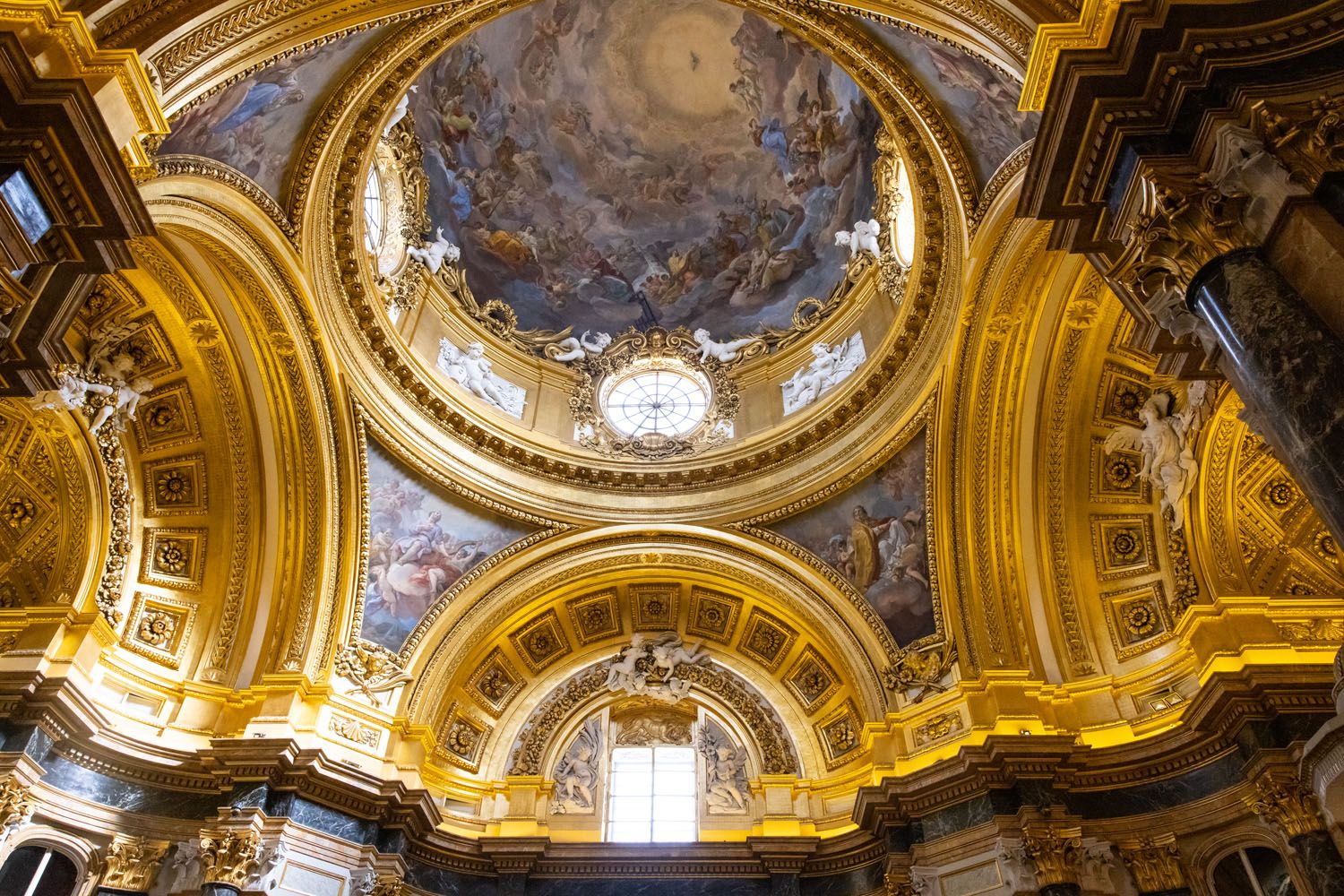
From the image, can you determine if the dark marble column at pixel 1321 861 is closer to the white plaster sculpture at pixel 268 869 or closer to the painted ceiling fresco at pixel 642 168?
the white plaster sculpture at pixel 268 869

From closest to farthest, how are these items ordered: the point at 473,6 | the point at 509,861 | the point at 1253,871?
the point at 1253,871 < the point at 473,6 < the point at 509,861

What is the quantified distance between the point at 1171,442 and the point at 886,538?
174 inches

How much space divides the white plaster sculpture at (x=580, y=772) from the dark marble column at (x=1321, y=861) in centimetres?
975

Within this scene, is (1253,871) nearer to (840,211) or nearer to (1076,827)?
(1076,827)

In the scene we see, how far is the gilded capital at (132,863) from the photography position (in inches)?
453

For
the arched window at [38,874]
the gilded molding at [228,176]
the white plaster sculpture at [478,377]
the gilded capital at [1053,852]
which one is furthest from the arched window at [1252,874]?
the gilded molding at [228,176]

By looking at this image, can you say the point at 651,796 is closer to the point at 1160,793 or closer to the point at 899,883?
the point at 899,883

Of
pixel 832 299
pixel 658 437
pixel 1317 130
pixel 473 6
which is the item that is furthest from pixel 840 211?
pixel 1317 130

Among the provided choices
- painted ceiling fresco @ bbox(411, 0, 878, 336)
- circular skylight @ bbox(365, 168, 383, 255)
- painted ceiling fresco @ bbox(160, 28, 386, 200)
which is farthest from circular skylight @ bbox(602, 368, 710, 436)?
painted ceiling fresco @ bbox(160, 28, 386, 200)

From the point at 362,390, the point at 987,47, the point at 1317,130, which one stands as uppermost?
the point at 362,390

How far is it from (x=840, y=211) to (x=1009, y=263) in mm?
6059

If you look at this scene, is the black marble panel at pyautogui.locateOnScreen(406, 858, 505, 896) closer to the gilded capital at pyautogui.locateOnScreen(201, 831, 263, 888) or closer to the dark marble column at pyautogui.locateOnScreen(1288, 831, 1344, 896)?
the gilded capital at pyautogui.locateOnScreen(201, 831, 263, 888)

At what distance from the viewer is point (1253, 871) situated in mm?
10914

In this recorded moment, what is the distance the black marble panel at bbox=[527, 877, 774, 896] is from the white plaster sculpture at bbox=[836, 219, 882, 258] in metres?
10.7
